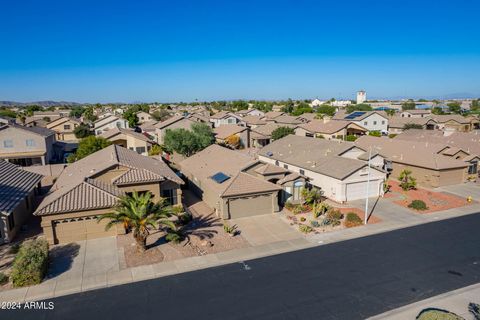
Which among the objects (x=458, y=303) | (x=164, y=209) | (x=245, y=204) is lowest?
(x=458, y=303)

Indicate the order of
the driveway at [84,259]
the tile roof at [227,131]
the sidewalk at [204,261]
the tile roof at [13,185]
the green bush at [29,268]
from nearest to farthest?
the sidewalk at [204,261] < the green bush at [29,268] < the driveway at [84,259] < the tile roof at [13,185] < the tile roof at [227,131]

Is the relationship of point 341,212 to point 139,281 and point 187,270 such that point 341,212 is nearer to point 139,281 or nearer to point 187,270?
point 187,270

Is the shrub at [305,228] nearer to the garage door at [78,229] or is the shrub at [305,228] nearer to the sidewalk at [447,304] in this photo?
the sidewalk at [447,304]

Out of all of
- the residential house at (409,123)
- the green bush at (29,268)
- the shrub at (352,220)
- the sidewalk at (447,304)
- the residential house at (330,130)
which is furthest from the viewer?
the residential house at (409,123)

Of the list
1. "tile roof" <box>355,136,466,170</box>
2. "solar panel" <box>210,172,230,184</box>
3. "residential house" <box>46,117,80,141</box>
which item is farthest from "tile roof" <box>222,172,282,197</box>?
"residential house" <box>46,117,80,141</box>

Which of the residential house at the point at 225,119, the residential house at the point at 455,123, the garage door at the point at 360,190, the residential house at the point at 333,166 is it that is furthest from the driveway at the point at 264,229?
the residential house at the point at 455,123

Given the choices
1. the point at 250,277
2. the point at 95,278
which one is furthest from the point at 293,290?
the point at 95,278

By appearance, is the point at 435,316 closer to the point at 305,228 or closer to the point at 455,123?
the point at 305,228

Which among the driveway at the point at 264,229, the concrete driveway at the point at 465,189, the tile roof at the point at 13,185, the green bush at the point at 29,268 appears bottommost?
the concrete driveway at the point at 465,189
